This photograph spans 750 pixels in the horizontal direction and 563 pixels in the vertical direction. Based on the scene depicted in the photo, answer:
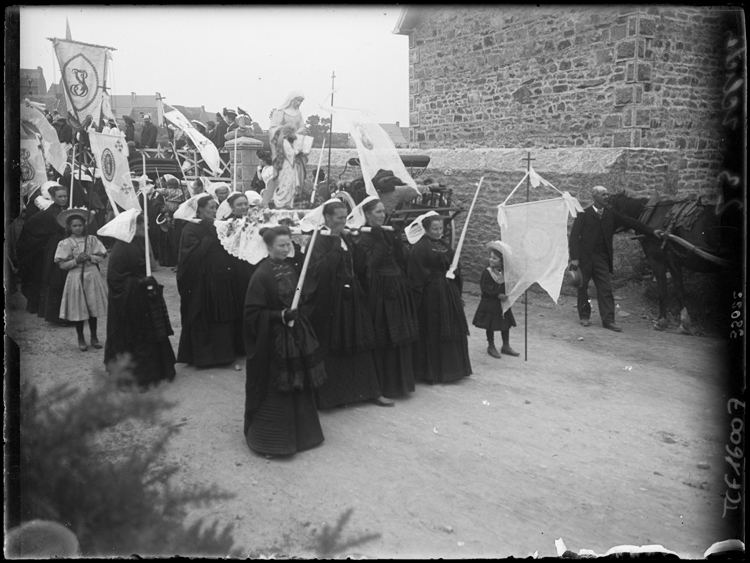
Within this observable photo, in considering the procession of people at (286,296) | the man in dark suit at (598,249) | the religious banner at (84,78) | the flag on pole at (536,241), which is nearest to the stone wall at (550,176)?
the man in dark suit at (598,249)

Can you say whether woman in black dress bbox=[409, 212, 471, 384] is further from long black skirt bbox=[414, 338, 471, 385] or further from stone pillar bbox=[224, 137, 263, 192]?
stone pillar bbox=[224, 137, 263, 192]

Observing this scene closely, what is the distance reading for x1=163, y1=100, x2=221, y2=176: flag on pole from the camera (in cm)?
1280

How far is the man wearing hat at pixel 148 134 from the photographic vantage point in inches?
656

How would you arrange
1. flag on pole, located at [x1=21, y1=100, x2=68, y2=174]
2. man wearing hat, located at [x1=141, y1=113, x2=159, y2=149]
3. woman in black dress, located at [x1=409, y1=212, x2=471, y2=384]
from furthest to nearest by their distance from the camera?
1. man wearing hat, located at [x1=141, y1=113, x2=159, y2=149]
2. flag on pole, located at [x1=21, y1=100, x2=68, y2=174]
3. woman in black dress, located at [x1=409, y1=212, x2=471, y2=384]

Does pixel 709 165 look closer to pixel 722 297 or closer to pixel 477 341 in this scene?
pixel 722 297

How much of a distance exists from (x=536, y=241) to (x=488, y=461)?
3.00m

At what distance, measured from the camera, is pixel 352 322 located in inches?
261

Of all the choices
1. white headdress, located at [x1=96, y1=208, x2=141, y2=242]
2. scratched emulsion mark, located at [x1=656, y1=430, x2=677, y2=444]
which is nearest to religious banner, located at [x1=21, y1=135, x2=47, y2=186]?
white headdress, located at [x1=96, y1=208, x2=141, y2=242]

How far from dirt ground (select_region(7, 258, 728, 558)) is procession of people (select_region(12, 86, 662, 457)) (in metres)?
0.27

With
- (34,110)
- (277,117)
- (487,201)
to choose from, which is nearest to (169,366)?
(277,117)

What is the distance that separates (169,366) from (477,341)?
4091 mm

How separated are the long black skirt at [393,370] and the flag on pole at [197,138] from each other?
776 cm

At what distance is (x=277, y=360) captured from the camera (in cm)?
548

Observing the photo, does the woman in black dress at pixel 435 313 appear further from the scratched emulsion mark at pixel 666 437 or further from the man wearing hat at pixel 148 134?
the man wearing hat at pixel 148 134
